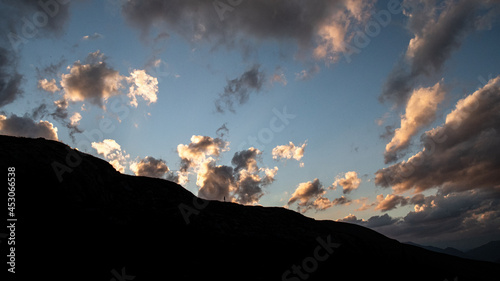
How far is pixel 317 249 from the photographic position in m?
40.8

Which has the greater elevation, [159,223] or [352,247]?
[159,223]

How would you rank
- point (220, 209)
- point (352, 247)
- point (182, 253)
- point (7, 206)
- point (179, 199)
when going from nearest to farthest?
point (7, 206), point (182, 253), point (179, 199), point (220, 209), point (352, 247)

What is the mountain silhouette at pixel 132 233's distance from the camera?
20.0 metres

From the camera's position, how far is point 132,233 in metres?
26.2

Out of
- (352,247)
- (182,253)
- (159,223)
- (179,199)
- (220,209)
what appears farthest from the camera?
(352,247)

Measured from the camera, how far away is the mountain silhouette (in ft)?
65.7

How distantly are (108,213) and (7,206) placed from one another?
27.4ft

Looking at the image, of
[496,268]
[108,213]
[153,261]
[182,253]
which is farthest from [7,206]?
[496,268]

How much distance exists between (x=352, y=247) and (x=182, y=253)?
3823 centimetres

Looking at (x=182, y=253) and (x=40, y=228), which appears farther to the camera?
(x=182, y=253)

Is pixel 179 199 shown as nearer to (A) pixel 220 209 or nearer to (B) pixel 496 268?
(A) pixel 220 209

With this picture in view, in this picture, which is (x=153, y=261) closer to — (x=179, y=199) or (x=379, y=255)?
(x=179, y=199)

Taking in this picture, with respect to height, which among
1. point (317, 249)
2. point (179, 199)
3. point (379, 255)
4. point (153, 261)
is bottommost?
point (379, 255)

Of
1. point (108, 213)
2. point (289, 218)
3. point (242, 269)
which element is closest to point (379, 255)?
point (289, 218)
